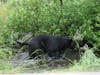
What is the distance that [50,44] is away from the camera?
50.7 ft

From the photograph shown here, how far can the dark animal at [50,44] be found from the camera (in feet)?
50.3

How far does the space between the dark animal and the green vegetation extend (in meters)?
0.59

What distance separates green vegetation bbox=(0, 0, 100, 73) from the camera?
15344mm

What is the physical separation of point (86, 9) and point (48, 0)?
225cm

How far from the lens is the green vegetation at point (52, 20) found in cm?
1534

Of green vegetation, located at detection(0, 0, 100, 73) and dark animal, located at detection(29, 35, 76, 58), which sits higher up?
green vegetation, located at detection(0, 0, 100, 73)

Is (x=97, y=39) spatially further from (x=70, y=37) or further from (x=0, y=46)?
(x=0, y=46)

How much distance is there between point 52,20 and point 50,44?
61.6 inches

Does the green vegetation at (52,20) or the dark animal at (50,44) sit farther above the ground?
the green vegetation at (52,20)

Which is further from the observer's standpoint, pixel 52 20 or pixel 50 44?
pixel 52 20

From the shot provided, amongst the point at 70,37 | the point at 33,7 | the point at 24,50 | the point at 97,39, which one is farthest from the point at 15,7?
the point at 97,39

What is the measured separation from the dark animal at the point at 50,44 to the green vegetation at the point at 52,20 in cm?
59

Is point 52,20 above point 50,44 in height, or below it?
above

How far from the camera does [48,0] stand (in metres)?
17.1
